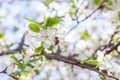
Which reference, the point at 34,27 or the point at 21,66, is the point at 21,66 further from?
the point at 34,27

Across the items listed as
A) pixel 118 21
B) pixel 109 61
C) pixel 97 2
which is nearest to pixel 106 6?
pixel 97 2

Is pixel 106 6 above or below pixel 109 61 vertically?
above

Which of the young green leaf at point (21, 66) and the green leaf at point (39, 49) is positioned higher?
the green leaf at point (39, 49)

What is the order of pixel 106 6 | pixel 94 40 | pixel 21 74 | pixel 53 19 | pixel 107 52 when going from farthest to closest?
1. pixel 94 40
2. pixel 106 6
3. pixel 107 52
4. pixel 21 74
5. pixel 53 19

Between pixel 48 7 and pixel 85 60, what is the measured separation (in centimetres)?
77

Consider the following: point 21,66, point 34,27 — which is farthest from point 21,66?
point 34,27

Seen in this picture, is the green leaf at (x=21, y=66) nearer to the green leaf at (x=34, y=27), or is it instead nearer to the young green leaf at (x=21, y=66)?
the young green leaf at (x=21, y=66)

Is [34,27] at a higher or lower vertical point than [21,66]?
higher

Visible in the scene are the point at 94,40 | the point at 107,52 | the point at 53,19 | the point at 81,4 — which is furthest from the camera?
the point at 94,40

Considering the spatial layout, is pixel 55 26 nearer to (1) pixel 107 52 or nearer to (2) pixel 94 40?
(1) pixel 107 52

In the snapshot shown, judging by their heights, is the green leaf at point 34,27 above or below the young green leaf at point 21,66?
above

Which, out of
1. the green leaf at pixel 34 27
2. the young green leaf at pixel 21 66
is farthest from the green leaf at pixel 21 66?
the green leaf at pixel 34 27

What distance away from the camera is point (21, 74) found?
144cm

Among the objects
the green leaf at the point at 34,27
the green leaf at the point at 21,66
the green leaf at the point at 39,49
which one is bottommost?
the green leaf at the point at 21,66
